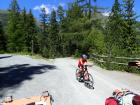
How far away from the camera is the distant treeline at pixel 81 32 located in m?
36.7

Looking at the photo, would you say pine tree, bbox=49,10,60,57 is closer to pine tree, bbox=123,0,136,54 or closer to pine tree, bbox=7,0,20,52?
pine tree, bbox=7,0,20,52

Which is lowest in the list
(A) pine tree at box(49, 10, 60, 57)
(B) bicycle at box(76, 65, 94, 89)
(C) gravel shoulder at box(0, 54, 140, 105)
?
(C) gravel shoulder at box(0, 54, 140, 105)

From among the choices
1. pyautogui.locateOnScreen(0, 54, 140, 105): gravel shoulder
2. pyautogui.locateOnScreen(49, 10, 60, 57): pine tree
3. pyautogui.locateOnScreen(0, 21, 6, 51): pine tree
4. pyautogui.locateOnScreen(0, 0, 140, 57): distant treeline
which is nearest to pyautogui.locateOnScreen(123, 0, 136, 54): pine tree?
pyautogui.locateOnScreen(0, 0, 140, 57): distant treeline

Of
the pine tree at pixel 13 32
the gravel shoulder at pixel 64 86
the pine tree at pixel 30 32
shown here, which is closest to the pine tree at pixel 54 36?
the pine tree at pixel 30 32

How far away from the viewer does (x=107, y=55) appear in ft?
77.7

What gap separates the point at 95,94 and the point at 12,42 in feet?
198

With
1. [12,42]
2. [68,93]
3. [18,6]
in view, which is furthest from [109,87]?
[18,6]

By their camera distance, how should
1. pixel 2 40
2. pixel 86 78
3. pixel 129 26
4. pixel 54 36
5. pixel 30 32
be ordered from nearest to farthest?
pixel 86 78 < pixel 129 26 < pixel 54 36 < pixel 30 32 < pixel 2 40

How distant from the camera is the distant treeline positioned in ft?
121

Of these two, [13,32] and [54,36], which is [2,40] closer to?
[13,32]

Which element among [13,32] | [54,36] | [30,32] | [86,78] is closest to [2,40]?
[13,32]

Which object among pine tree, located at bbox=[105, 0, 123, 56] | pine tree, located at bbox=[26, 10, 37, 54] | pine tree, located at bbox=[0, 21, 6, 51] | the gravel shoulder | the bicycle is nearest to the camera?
the gravel shoulder

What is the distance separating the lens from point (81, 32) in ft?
141

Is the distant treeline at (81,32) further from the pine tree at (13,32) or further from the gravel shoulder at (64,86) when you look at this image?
the gravel shoulder at (64,86)
